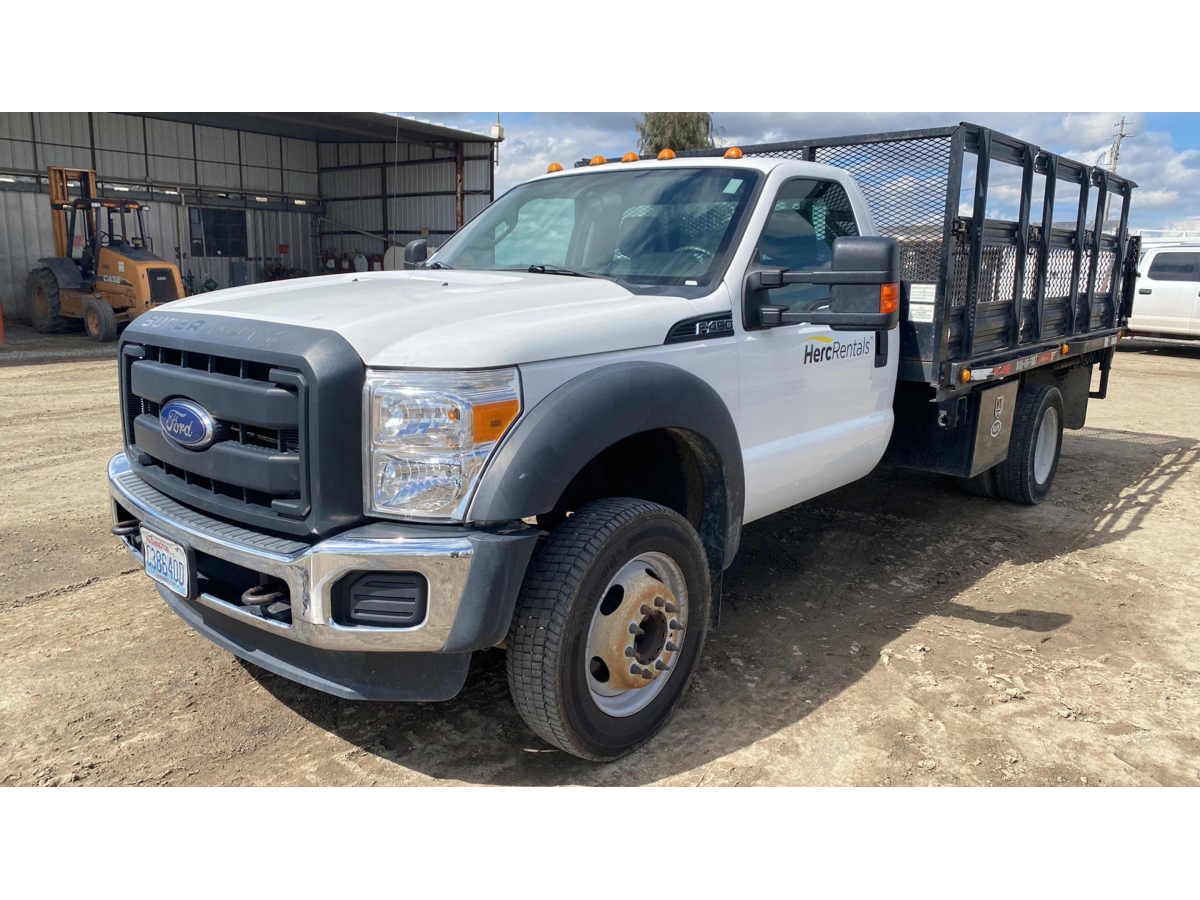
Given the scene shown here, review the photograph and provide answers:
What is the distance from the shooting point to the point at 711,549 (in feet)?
11.6

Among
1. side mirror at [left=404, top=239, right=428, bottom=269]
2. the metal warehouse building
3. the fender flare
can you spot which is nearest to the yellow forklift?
the metal warehouse building

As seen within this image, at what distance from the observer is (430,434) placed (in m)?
2.54

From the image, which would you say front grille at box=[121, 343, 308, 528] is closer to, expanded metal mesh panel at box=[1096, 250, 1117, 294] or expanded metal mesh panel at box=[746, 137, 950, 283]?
expanded metal mesh panel at box=[746, 137, 950, 283]

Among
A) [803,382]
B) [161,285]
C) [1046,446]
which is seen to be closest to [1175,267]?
[1046,446]

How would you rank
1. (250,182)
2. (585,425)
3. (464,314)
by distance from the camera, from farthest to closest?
(250,182) → (464,314) → (585,425)

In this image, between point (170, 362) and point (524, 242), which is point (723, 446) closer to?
point (524, 242)

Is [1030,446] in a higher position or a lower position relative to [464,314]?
lower

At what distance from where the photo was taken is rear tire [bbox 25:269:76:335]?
55.8ft

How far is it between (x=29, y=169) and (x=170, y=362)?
2364 centimetres

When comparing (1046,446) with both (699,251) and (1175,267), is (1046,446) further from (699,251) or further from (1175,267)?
(1175,267)

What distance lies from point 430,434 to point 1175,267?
17.6 metres

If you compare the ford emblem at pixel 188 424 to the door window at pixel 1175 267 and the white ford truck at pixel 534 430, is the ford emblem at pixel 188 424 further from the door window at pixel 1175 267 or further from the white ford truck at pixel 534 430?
the door window at pixel 1175 267

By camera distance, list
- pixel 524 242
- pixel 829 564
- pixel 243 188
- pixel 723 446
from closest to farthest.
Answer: pixel 723 446 → pixel 524 242 → pixel 829 564 → pixel 243 188

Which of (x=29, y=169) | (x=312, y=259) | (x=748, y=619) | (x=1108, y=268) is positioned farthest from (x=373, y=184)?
(x=748, y=619)
